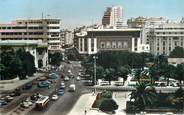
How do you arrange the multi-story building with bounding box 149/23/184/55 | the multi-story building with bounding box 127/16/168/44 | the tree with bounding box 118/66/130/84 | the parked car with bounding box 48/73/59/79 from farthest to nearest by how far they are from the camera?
the multi-story building with bounding box 127/16/168/44, the multi-story building with bounding box 149/23/184/55, the parked car with bounding box 48/73/59/79, the tree with bounding box 118/66/130/84

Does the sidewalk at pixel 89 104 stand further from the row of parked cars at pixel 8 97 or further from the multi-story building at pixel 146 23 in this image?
the multi-story building at pixel 146 23

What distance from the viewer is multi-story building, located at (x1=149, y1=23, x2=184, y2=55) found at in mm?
21344

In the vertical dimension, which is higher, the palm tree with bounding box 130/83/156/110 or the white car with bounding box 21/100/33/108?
the palm tree with bounding box 130/83/156/110

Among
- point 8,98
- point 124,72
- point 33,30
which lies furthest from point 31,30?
point 8,98

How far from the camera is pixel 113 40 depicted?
802 inches

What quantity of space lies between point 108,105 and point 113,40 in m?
11.1

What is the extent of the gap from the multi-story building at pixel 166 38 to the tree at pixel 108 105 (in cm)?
1195

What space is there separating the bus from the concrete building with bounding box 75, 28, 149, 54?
34.1 feet

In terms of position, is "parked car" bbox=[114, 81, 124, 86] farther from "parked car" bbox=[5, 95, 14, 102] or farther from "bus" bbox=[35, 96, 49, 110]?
"parked car" bbox=[5, 95, 14, 102]

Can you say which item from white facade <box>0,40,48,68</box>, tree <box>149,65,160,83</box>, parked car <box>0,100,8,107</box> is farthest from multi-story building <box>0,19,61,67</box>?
parked car <box>0,100,8,107</box>

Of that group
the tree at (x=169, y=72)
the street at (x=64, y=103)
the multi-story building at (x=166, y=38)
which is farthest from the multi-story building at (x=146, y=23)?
the street at (x=64, y=103)

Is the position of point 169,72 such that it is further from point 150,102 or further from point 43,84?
point 150,102

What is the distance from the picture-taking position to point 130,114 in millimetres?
9102

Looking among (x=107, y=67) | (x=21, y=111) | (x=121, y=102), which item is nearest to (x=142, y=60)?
(x=107, y=67)
